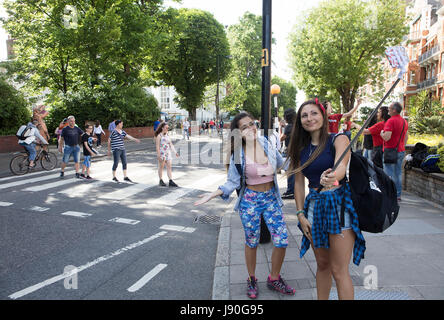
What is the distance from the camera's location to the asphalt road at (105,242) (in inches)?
144

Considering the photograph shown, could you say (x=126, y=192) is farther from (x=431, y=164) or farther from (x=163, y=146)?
(x=431, y=164)

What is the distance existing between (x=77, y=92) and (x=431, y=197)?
897 inches

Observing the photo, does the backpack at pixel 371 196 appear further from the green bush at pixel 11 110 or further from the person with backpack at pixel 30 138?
the green bush at pixel 11 110

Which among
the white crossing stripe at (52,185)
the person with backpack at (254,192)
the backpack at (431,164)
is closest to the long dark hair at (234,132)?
the person with backpack at (254,192)

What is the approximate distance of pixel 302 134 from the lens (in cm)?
277

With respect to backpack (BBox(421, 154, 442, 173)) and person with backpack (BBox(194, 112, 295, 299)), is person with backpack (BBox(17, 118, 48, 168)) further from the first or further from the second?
backpack (BBox(421, 154, 442, 173))

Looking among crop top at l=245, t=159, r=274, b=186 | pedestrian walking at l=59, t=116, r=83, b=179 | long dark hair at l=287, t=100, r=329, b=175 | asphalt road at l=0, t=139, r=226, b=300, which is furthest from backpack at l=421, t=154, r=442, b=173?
pedestrian walking at l=59, t=116, r=83, b=179

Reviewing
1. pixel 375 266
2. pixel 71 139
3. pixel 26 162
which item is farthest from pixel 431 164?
pixel 26 162

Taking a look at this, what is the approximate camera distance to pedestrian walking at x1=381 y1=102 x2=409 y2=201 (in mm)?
6465

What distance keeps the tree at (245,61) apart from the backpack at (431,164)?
41342 millimetres

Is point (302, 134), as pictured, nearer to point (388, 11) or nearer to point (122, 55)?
point (122, 55)

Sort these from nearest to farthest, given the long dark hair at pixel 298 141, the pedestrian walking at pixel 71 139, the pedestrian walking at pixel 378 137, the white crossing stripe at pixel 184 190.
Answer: the long dark hair at pixel 298 141, the pedestrian walking at pixel 378 137, the white crossing stripe at pixel 184 190, the pedestrian walking at pixel 71 139

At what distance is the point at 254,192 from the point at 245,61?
1889 inches

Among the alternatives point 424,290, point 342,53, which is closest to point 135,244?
point 424,290
